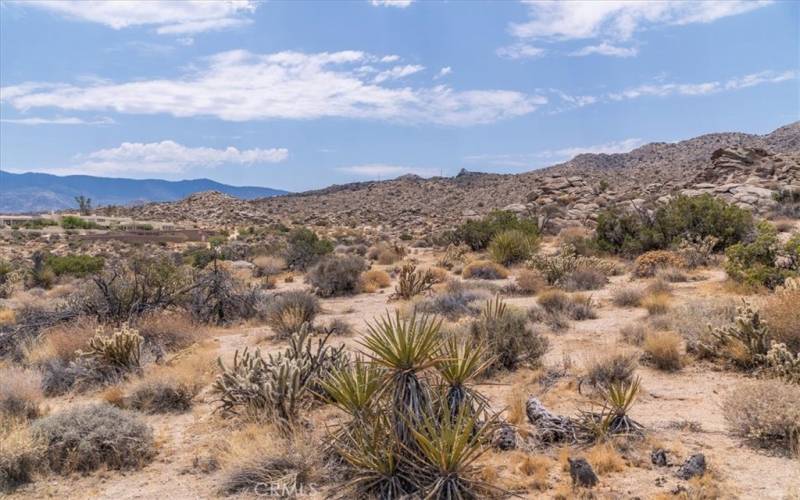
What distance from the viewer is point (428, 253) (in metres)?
28.3

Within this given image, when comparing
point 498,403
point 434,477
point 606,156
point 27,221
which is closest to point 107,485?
point 434,477

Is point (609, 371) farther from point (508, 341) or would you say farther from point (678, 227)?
point (678, 227)

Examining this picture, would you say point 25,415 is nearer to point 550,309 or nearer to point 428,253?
point 550,309

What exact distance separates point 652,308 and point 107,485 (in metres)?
9.89

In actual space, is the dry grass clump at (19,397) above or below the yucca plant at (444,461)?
below

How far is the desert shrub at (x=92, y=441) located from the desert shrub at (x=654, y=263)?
14.3 metres

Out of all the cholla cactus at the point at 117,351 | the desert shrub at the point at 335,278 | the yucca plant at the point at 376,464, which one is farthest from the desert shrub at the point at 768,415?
the desert shrub at the point at 335,278

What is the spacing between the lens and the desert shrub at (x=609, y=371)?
291 inches

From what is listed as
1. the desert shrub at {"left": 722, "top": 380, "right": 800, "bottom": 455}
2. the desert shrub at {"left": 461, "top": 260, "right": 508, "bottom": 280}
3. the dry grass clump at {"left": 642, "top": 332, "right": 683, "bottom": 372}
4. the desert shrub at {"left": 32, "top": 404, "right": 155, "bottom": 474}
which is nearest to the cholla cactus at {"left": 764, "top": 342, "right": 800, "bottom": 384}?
the desert shrub at {"left": 722, "top": 380, "right": 800, "bottom": 455}

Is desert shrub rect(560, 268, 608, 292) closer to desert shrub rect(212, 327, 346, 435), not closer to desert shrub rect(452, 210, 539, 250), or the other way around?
desert shrub rect(452, 210, 539, 250)

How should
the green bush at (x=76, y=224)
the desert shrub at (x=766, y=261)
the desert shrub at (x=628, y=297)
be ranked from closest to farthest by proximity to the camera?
1. the desert shrub at (x=766, y=261)
2. the desert shrub at (x=628, y=297)
3. the green bush at (x=76, y=224)

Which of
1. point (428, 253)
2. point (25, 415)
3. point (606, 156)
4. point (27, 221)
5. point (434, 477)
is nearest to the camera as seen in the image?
point (434, 477)

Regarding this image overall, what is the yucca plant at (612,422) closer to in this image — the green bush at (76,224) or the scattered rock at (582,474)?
the scattered rock at (582,474)

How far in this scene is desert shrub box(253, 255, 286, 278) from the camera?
71.6 feet
